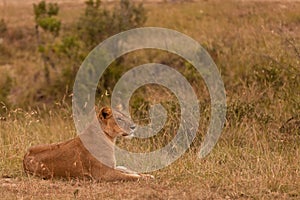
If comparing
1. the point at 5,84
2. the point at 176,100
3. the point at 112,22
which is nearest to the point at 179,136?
the point at 176,100

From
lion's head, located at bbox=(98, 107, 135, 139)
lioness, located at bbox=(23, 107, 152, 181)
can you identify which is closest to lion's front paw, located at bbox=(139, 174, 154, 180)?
lioness, located at bbox=(23, 107, 152, 181)

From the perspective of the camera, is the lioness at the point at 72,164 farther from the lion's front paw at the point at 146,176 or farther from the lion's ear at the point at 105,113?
the lion's ear at the point at 105,113

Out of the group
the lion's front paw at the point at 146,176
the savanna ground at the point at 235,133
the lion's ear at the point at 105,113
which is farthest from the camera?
the lion's ear at the point at 105,113

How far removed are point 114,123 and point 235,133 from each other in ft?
8.20

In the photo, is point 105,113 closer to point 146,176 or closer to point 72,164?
point 72,164

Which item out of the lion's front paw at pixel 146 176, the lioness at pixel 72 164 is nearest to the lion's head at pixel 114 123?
the lioness at pixel 72 164

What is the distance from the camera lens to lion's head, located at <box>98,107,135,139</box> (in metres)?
7.12

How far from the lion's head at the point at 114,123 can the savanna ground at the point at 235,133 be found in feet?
1.86

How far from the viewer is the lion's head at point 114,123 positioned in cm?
712

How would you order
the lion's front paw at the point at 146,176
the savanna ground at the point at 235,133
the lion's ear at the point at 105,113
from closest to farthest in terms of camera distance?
1. the savanna ground at the point at 235,133
2. the lion's front paw at the point at 146,176
3. the lion's ear at the point at 105,113

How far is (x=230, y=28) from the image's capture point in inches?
707

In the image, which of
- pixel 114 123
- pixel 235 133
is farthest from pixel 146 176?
pixel 235 133

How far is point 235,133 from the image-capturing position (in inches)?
358

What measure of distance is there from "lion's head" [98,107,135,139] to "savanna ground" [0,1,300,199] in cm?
57
